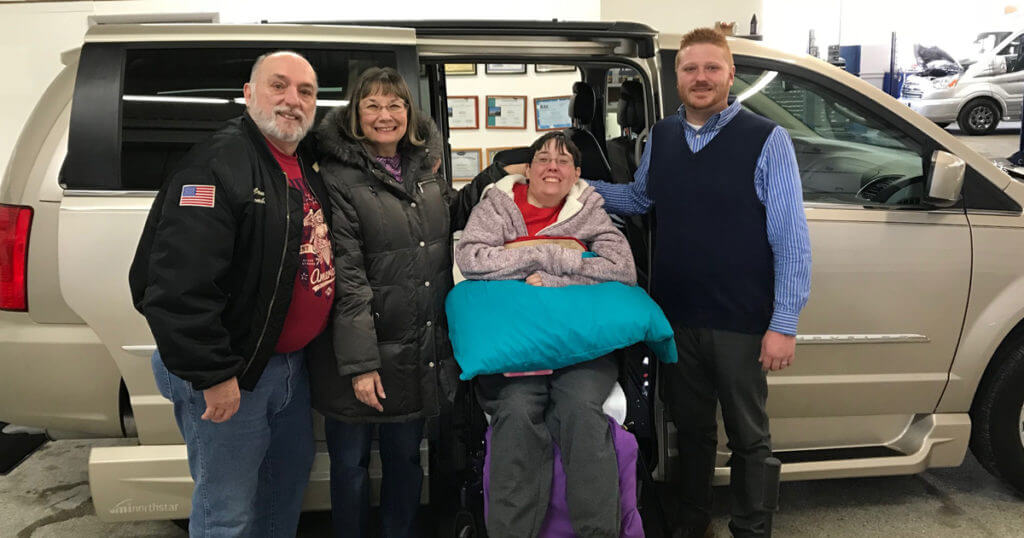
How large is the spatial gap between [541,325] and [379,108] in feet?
2.33

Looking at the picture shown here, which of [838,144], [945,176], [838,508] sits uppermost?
[838,144]

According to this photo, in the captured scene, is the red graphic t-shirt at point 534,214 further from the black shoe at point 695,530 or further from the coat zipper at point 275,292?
the black shoe at point 695,530

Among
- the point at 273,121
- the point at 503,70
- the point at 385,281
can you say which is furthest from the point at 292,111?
the point at 503,70

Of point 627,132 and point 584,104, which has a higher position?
point 584,104

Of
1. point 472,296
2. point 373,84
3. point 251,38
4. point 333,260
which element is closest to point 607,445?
point 472,296

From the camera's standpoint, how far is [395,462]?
6.54ft

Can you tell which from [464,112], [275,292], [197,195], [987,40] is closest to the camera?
[197,195]

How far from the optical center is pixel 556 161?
2.06 metres

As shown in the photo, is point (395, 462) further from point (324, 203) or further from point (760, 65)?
point (760, 65)

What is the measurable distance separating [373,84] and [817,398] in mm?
1757

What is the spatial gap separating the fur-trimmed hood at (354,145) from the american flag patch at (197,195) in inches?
16.8

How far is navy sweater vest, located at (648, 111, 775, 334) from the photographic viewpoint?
1.90 meters

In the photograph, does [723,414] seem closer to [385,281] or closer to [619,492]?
[619,492]

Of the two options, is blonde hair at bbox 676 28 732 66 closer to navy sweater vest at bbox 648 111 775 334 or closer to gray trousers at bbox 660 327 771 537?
navy sweater vest at bbox 648 111 775 334
